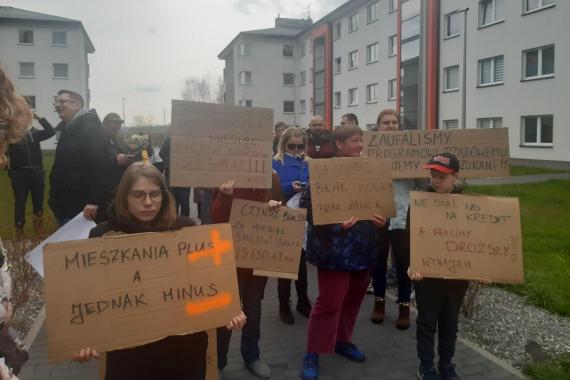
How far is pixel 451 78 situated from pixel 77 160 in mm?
27258

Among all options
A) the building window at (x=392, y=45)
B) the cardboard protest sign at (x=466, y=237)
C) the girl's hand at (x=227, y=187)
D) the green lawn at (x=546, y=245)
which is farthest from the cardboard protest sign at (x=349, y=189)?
the building window at (x=392, y=45)

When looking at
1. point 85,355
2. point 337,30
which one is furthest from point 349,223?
point 337,30

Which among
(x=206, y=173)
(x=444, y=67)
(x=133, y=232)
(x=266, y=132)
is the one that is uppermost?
(x=444, y=67)

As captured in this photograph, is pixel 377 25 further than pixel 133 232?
Yes

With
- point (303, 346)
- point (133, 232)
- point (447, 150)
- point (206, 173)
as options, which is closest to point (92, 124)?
point (206, 173)

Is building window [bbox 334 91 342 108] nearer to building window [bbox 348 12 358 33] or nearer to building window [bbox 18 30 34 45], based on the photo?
building window [bbox 348 12 358 33]

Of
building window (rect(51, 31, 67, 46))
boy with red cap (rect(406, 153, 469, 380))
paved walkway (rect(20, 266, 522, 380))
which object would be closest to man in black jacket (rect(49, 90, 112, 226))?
paved walkway (rect(20, 266, 522, 380))

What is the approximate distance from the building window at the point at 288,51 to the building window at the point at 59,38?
22139 mm

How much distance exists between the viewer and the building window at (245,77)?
54.1m

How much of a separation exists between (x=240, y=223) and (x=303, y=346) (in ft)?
4.77

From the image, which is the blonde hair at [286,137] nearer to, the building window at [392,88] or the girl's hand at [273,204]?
the girl's hand at [273,204]

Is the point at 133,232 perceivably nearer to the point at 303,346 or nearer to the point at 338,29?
the point at 303,346

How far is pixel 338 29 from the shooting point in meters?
43.7

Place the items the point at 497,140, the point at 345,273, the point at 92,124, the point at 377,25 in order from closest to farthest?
1. the point at 345,273
2. the point at 497,140
3. the point at 92,124
4. the point at 377,25
